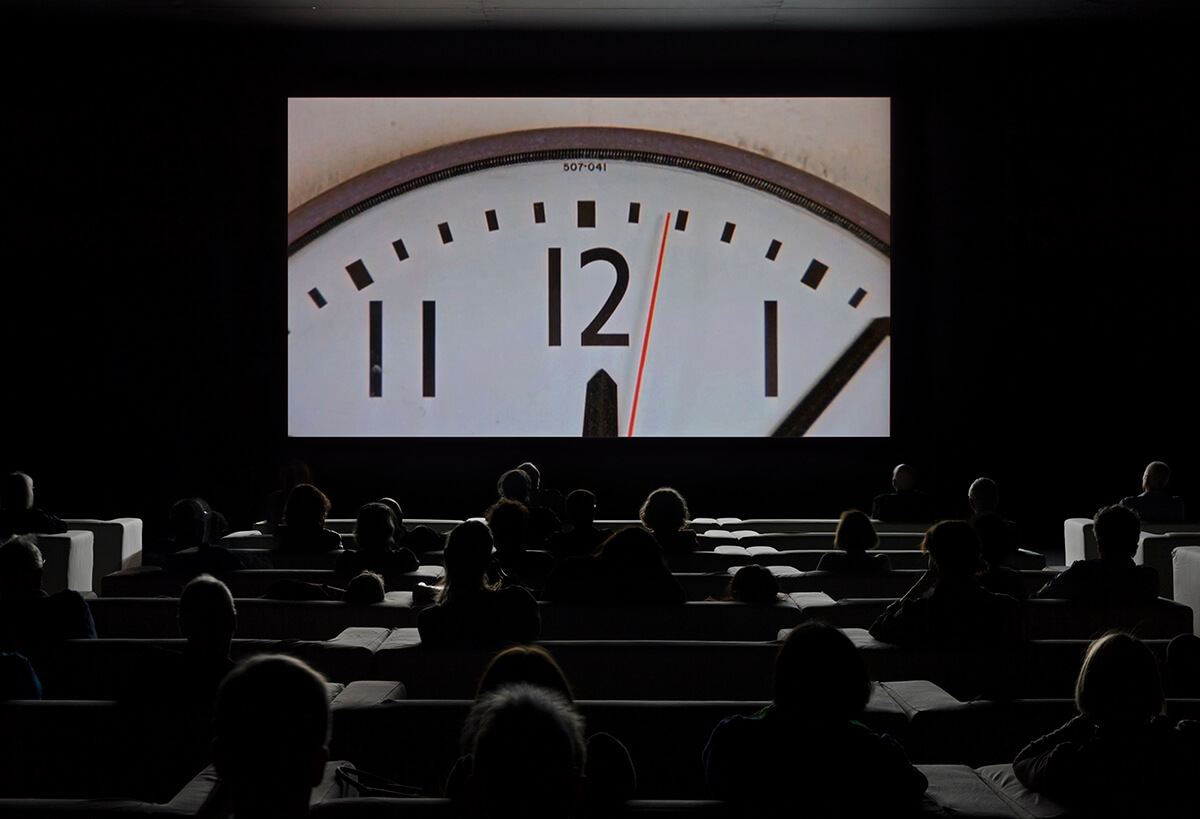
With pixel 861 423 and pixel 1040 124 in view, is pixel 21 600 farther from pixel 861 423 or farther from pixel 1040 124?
pixel 1040 124

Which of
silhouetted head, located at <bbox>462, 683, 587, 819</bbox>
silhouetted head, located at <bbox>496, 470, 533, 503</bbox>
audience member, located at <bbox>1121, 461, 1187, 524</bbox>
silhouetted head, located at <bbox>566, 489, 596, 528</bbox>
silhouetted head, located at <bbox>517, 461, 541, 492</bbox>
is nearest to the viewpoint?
silhouetted head, located at <bbox>462, 683, 587, 819</bbox>

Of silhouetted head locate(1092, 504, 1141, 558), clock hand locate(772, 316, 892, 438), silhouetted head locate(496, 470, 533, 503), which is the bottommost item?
silhouetted head locate(1092, 504, 1141, 558)

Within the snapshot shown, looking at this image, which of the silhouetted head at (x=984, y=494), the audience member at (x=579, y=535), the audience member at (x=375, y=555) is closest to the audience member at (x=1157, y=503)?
the silhouetted head at (x=984, y=494)

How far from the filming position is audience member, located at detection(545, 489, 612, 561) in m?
4.54

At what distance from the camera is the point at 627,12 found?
746 cm

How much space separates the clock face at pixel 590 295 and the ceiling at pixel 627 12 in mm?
765

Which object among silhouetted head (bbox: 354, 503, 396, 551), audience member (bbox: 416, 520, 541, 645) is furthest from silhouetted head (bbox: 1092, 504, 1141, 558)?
silhouetted head (bbox: 354, 503, 396, 551)

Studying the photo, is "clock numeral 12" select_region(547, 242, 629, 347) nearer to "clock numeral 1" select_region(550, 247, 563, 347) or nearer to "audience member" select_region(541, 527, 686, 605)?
"clock numeral 1" select_region(550, 247, 563, 347)

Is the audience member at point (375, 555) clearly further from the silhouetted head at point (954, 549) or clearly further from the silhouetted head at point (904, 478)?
the silhouetted head at point (904, 478)

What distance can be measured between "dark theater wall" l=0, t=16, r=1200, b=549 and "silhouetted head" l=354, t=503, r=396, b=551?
3.72 meters

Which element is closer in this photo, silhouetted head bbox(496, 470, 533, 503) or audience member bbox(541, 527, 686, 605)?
audience member bbox(541, 527, 686, 605)

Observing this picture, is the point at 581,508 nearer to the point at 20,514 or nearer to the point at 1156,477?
the point at 20,514

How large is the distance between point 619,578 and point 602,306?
4578mm

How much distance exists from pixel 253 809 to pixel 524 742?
0.33m
